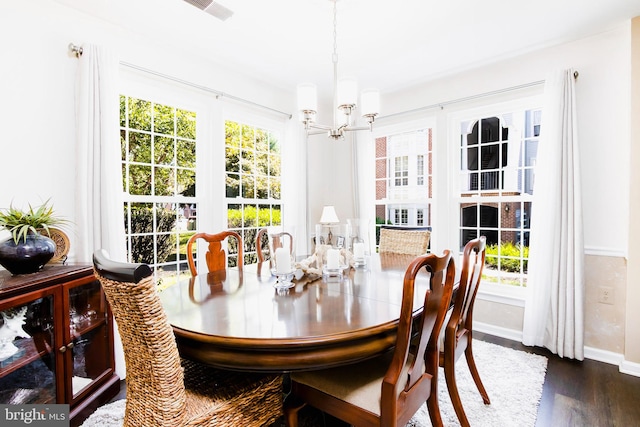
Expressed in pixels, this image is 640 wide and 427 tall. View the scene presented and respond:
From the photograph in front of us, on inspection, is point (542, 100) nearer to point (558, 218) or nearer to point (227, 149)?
point (558, 218)

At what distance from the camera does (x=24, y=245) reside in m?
1.69

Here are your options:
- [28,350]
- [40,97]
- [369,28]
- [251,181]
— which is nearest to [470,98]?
[369,28]

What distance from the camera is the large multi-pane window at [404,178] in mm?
3629

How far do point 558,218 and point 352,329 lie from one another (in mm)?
2337

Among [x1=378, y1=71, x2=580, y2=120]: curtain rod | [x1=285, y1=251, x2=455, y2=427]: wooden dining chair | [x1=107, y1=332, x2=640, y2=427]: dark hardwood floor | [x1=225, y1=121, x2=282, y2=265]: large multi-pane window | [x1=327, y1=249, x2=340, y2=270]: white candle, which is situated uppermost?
[x1=378, y1=71, x2=580, y2=120]: curtain rod

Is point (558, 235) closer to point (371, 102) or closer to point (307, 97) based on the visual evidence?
point (371, 102)

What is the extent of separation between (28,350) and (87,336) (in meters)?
0.35

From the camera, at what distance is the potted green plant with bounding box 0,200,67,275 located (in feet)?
5.48

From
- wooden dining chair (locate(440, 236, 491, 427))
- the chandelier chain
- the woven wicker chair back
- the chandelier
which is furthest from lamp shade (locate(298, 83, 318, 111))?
the woven wicker chair back

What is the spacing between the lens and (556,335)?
2.61 meters

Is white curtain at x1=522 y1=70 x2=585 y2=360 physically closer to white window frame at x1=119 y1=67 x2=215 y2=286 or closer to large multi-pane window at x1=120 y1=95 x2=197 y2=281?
white window frame at x1=119 y1=67 x2=215 y2=286

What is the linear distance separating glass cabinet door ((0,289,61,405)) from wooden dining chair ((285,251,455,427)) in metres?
1.33

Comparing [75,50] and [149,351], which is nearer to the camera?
[149,351]

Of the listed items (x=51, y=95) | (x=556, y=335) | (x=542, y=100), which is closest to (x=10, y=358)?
(x=51, y=95)
